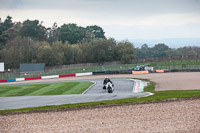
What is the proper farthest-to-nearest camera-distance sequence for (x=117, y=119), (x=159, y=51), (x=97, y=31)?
(x=97, y=31) → (x=159, y=51) → (x=117, y=119)

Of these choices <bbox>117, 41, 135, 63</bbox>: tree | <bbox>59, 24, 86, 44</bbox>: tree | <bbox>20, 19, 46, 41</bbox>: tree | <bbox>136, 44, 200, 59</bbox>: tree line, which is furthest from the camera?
<bbox>136, 44, 200, 59</bbox>: tree line

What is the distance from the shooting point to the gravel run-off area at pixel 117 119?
49.5ft

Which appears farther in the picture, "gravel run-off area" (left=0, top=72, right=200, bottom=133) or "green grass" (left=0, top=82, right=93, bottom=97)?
"green grass" (left=0, top=82, right=93, bottom=97)

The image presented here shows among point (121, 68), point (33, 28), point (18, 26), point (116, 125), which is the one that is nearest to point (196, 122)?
point (116, 125)

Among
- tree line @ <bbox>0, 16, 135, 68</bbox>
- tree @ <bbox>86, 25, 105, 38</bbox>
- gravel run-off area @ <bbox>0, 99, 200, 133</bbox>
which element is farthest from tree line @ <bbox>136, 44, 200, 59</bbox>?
gravel run-off area @ <bbox>0, 99, 200, 133</bbox>

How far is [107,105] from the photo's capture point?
21.7 meters

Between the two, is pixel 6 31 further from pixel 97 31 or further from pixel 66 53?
pixel 97 31

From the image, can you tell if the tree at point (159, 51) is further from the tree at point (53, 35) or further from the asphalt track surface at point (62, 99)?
the asphalt track surface at point (62, 99)

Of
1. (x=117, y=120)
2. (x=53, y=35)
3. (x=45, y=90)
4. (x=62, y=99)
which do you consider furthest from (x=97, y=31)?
(x=117, y=120)

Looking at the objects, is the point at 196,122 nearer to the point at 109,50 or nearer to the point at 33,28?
the point at 109,50

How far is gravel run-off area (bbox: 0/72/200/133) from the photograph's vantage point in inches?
595

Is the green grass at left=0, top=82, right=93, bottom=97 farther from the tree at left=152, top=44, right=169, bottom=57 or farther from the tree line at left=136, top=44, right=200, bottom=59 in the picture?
the tree at left=152, top=44, right=169, bottom=57

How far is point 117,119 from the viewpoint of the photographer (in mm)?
17031

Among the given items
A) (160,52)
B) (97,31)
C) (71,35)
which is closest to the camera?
(71,35)
